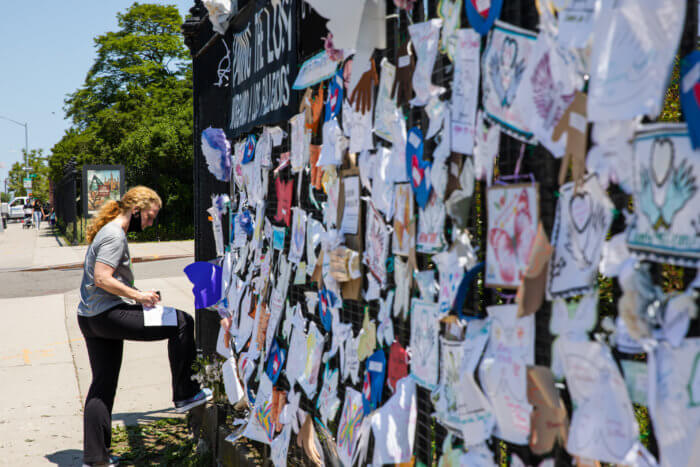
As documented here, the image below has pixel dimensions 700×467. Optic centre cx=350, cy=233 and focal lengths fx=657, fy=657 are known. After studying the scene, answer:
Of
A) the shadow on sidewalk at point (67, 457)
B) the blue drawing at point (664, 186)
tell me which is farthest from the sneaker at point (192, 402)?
the blue drawing at point (664, 186)

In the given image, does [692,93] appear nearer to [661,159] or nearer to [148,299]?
[661,159]

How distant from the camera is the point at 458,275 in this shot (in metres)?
1.72

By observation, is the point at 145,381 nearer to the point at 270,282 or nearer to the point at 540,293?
the point at 270,282

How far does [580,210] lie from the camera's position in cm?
130

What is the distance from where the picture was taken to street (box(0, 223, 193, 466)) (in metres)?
4.92

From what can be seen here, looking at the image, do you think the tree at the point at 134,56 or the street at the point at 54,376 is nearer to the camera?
the street at the point at 54,376

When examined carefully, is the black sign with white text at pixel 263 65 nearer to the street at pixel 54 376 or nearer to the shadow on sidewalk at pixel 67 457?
the shadow on sidewalk at pixel 67 457

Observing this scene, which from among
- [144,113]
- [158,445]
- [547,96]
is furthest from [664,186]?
[144,113]

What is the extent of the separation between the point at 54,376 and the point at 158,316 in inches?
123

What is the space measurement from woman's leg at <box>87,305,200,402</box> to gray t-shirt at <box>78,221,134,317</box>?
0.20ft

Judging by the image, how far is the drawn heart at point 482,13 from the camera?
1511 mm

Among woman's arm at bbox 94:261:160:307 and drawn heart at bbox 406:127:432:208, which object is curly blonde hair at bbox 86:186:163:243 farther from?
drawn heart at bbox 406:127:432:208

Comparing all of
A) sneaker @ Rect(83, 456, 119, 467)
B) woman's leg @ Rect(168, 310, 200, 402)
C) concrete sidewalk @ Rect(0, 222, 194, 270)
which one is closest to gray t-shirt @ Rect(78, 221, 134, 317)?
woman's leg @ Rect(168, 310, 200, 402)

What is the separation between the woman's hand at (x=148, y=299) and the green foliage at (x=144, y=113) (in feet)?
75.0
